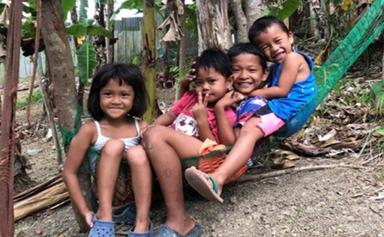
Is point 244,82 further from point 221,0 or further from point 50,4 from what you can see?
point 50,4

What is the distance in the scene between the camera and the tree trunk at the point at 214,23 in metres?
3.02

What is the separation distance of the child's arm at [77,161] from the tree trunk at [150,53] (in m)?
0.84

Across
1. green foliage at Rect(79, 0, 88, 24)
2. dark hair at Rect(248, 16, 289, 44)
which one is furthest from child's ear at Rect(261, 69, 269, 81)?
green foliage at Rect(79, 0, 88, 24)

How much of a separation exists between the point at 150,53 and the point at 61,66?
858 millimetres

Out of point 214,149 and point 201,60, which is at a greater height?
point 201,60

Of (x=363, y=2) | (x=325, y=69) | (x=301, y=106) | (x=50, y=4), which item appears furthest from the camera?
(x=363, y=2)

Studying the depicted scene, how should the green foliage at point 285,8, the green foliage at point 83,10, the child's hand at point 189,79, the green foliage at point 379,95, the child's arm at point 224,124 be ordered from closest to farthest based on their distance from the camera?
the child's arm at point 224,124 < the child's hand at point 189,79 < the green foliage at point 379,95 < the green foliage at point 285,8 < the green foliage at point 83,10

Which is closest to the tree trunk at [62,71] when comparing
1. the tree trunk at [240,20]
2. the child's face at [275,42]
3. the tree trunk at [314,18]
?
the child's face at [275,42]

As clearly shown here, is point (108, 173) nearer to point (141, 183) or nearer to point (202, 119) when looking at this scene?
point (141, 183)

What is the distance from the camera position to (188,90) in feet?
8.41

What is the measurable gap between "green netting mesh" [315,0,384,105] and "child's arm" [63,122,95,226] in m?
1.25

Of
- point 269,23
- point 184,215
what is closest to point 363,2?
point 269,23

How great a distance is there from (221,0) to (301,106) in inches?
35.7

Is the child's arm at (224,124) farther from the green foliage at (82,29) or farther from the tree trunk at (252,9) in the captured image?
the green foliage at (82,29)
